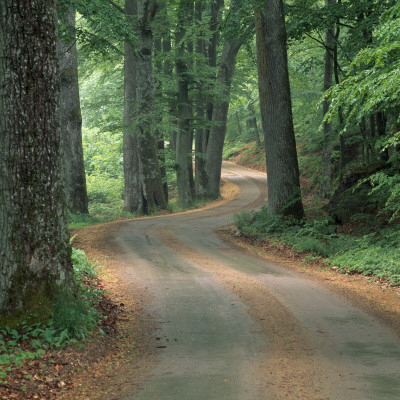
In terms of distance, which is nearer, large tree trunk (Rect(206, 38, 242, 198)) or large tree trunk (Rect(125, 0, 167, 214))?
large tree trunk (Rect(125, 0, 167, 214))

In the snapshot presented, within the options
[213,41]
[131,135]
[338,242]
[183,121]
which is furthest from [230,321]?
[213,41]

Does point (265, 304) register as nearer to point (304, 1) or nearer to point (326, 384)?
point (326, 384)

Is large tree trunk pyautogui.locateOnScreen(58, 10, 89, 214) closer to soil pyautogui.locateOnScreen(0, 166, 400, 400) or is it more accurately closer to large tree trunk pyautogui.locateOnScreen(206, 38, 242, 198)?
soil pyautogui.locateOnScreen(0, 166, 400, 400)

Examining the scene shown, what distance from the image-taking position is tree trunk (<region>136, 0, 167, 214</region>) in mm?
19938

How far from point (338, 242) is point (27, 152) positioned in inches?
345

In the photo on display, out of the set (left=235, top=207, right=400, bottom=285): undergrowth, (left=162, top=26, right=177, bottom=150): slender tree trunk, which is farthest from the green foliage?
(left=162, top=26, right=177, bottom=150): slender tree trunk

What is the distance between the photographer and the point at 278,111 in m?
14.2

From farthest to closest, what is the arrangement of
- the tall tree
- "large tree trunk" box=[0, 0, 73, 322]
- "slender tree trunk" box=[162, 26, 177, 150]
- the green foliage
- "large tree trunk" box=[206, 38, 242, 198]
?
"large tree trunk" box=[206, 38, 242, 198], the tall tree, "slender tree trunk" box=[162, 26, 177, 150], the green foliage, "large tree trunk" box=[0, 0, 73, 322]

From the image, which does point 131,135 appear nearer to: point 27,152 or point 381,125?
point 381,125

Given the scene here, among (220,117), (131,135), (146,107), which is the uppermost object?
(220,117)

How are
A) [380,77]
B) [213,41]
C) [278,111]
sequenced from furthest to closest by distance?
[213,41] < [278,111] < [380,77]

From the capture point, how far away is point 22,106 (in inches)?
213

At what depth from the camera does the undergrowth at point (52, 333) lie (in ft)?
16.3

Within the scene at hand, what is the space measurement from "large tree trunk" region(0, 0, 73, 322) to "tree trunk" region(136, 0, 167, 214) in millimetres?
14574
